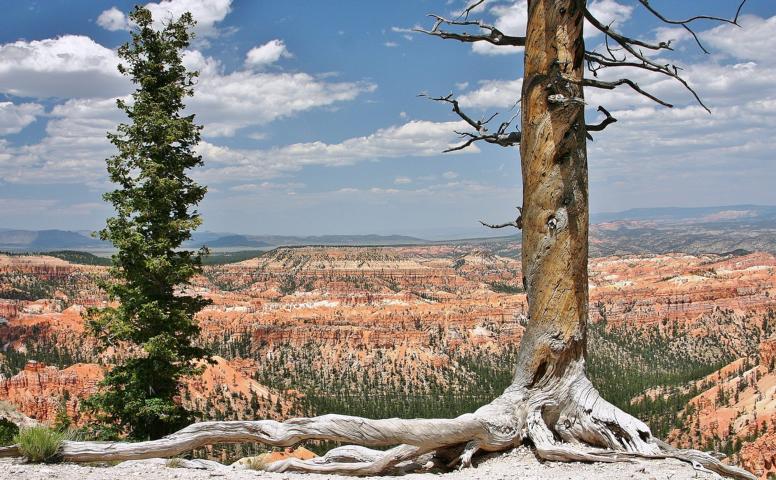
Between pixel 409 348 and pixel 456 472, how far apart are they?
11512cm

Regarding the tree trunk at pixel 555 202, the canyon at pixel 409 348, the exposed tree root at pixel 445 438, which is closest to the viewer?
the exposed tree root at pixel 445 438

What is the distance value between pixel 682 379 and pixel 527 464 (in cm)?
9060

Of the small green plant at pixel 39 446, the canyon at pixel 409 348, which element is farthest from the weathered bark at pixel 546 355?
the canyon at pixel 409 348

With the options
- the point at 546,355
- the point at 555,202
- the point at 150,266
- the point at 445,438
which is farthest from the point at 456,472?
the point at 150,266

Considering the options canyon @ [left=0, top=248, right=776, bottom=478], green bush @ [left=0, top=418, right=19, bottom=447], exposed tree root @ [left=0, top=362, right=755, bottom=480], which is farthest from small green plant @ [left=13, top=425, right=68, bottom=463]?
canyon @ [left=0, top=248, right=776, bottom=478]

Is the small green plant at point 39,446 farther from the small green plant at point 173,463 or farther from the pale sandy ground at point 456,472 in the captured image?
the small green plant at point 173,463

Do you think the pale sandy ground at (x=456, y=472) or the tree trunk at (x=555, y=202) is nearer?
the pale sandy ground at (x=456, y=472)

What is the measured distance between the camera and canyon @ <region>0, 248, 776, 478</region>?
201 ft

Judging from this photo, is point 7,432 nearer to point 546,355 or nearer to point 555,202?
point 546,355

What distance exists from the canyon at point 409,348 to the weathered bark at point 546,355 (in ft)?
152

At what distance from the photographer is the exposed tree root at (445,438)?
598 centimetres

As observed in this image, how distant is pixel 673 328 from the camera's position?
124 m

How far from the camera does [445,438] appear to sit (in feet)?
19.8

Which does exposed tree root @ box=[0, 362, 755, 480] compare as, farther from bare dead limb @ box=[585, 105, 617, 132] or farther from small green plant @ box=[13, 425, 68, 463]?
bare dead limb @ box=[585, 105, 617, 132]
